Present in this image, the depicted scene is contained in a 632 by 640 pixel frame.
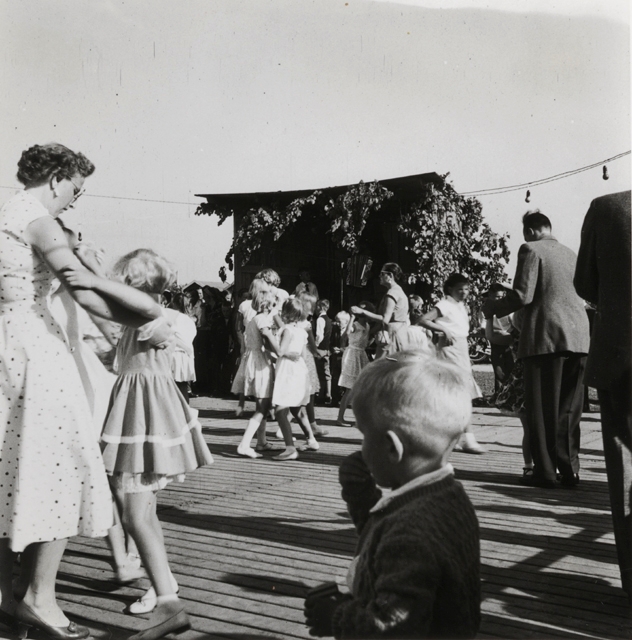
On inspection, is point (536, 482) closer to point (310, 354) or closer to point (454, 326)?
point (454, 326)

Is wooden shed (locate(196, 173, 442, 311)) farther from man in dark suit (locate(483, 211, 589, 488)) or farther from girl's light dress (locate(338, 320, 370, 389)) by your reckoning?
man in dark suit (locate(483, 211, 589, 488))

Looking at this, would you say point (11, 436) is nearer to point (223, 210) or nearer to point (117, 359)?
point (117, 359)

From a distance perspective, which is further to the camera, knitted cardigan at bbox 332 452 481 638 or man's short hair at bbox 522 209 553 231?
man's short hair at bbox 522 209 553 231

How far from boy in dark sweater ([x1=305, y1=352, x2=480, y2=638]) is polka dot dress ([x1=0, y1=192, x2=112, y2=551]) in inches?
57.7

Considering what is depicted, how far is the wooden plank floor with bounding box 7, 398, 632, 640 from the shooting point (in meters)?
3.02

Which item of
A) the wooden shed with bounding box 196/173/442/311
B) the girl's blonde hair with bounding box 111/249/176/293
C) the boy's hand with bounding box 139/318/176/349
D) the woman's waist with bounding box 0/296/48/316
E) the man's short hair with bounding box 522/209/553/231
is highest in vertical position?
the wooden shed with bounding box 196/173/442/311

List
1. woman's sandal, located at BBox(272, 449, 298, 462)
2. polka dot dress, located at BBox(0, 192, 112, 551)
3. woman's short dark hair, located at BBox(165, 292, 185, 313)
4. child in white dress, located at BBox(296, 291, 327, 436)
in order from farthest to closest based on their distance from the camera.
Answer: woman's short dark hair, located at BBox(165, 292, 185, 313)
child in white dress, located at BBox(296, 291, 327, 436)
woman's sandal, located at BBox(272, 449, 298, 462)
polka dot dress, located at BBox(0, 192, 112, 551)

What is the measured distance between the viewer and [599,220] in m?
3.27

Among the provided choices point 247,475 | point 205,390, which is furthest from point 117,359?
point 205,390

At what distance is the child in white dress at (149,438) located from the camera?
2.94 meters

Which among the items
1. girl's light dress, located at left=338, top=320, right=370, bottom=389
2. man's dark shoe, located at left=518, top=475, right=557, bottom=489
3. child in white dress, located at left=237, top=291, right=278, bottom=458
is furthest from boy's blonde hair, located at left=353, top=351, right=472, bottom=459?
girl's light dress, located at left=338, top=320, right=370, bottom=389

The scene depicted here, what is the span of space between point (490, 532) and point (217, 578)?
64.1 inches

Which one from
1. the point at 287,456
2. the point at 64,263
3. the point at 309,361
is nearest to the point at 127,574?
the point at 64,263

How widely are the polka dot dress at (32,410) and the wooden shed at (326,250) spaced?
12.0 meters
